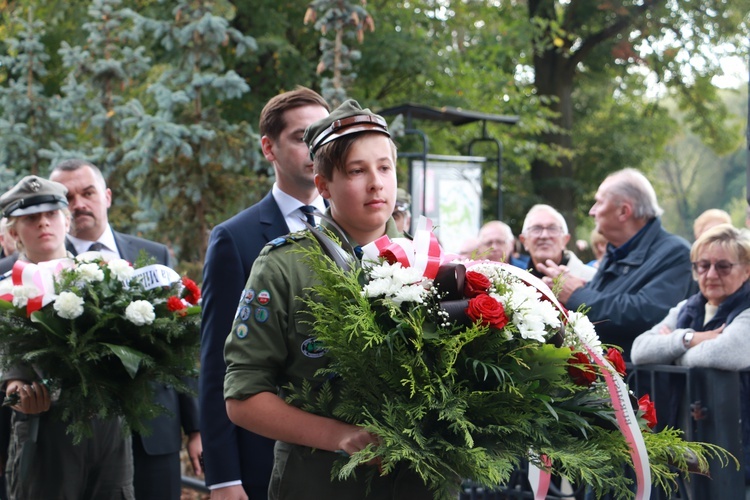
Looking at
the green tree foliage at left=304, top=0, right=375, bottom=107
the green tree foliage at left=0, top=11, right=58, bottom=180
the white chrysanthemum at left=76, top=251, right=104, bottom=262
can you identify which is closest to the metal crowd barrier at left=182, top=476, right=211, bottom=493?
the white chrysanthemum at left=76, top=251, right=104, bottom=262

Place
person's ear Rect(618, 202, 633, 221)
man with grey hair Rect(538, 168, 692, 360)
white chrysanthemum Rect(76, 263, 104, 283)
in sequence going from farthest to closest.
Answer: person's ear Rect(618, 202, 633, 221) → man with grey hair Rect(538, 168, 692, 360) → white chrysanthemum Rect(76, 263, 104, 283)

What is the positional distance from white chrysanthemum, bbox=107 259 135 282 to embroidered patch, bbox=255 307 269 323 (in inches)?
88.7

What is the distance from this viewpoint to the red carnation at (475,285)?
2.53 m

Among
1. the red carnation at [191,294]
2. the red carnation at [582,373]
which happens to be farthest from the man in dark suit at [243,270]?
the red carnation at [191,294]

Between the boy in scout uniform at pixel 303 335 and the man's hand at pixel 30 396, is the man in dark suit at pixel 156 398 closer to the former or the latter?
the man's hand at pixel 30 396

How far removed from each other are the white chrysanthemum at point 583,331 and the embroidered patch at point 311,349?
68 centimetres

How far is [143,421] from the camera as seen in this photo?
4.89 m

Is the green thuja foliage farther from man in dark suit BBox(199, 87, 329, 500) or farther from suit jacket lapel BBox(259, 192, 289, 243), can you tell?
suit jacket lapel BBox(259, 192, 289, 243)

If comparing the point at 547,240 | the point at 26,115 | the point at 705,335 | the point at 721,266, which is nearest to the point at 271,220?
the point at 705,335

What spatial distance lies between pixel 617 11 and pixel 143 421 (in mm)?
19069

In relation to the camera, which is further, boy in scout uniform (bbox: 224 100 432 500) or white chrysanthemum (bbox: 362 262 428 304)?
boy in scout uniform (bbox: 224 100 432 500)

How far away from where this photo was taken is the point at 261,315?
107 inches

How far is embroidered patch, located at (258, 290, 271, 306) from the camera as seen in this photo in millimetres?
2723

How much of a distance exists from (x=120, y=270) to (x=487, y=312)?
284 cm
